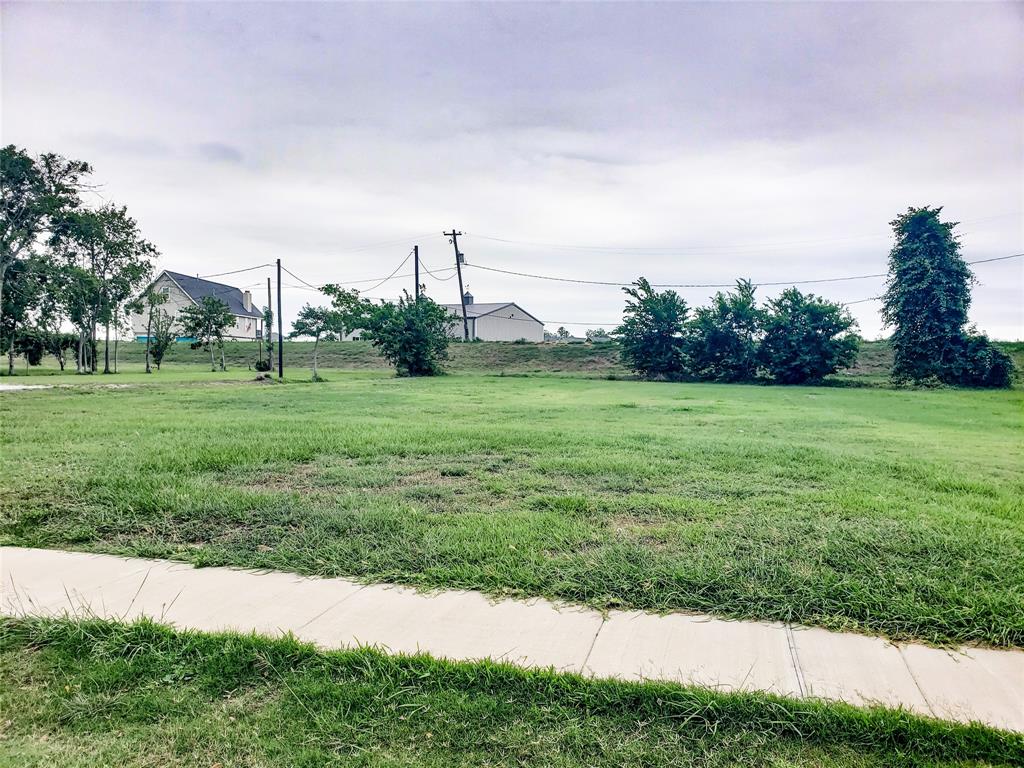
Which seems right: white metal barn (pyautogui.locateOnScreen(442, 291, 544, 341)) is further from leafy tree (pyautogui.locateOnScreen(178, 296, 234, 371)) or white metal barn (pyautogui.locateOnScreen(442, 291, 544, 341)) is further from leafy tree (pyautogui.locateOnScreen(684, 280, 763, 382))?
leafy tree (pyautogui.locateOnScreen(684, 280, 763, 382))

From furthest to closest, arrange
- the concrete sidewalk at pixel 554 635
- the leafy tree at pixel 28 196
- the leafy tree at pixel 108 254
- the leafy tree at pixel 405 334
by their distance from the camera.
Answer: the leafy tree at pixel 108 254, the leafy tree at pixel 405 334, the leafy tree at pixel 28 196, the concrete sidewalk at pixel 554 635

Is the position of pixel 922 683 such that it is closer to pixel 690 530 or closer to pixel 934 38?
pixel 690 530

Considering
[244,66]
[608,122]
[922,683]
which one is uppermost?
[608,122]

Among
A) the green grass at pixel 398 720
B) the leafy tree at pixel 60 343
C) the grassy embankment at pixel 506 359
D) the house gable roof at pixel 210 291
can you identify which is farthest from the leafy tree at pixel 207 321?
the green grass at pixel 398 720

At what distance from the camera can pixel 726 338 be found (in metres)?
25.9

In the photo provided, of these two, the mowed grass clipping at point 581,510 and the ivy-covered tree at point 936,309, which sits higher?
the ivy-covered tree at point 936,309

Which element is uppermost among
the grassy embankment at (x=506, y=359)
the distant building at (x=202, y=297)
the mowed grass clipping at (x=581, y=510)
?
the distant building at (x=202, y=297)

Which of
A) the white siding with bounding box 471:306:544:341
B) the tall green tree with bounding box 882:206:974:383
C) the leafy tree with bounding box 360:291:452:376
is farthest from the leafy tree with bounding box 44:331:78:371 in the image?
the tall green tree with bounding box 882:206:974:383

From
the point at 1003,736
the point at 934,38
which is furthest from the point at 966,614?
the point at 934,38

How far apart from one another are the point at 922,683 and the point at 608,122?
11465 mm

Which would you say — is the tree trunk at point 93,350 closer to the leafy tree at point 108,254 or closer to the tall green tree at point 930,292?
the leafy tree at point 108,254

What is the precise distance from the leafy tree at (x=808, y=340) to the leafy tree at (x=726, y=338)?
976 millimetres

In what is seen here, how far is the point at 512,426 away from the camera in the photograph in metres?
8.47

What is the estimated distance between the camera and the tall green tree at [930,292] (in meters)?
21.9
